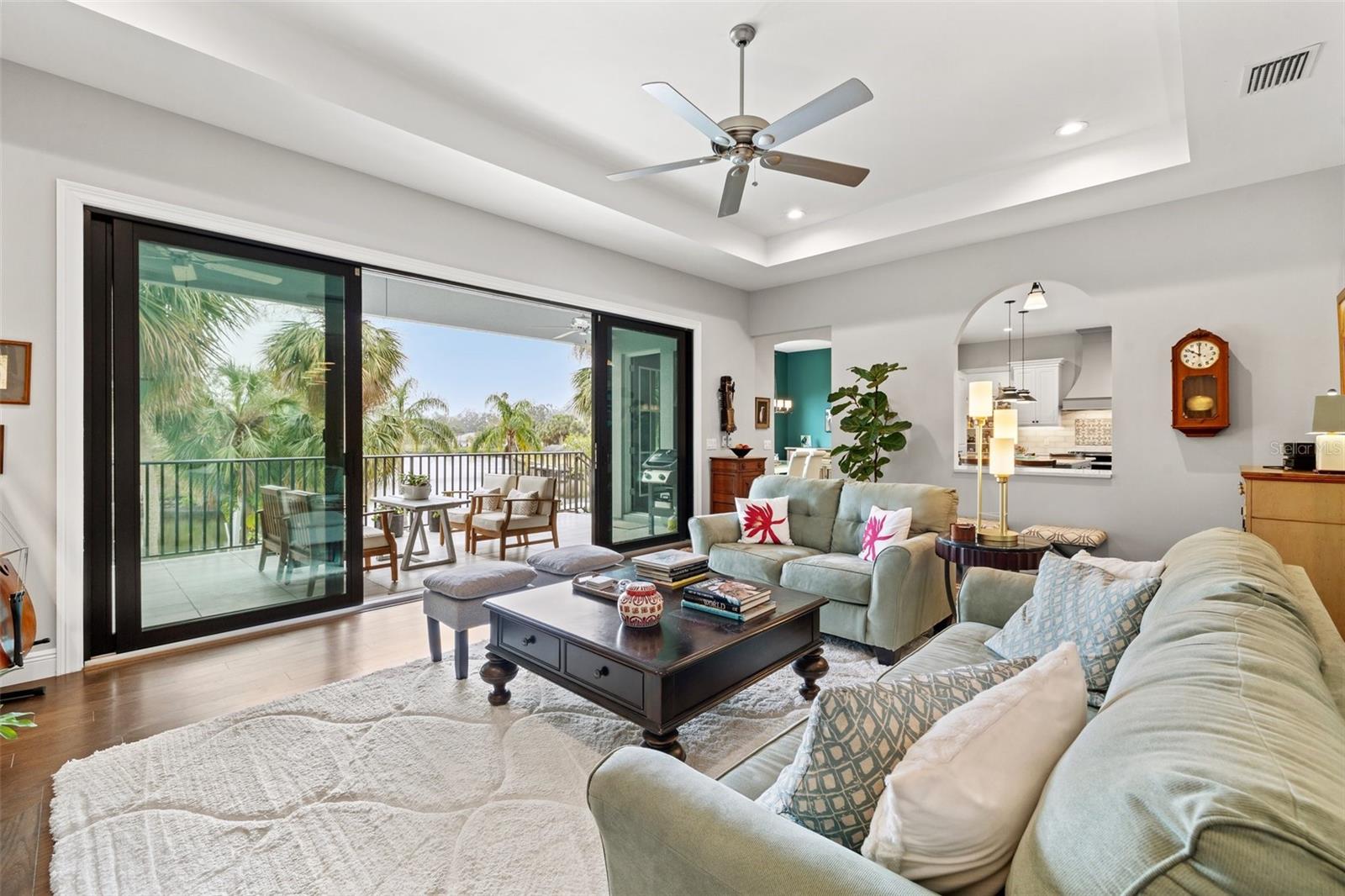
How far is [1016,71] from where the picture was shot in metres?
3.19

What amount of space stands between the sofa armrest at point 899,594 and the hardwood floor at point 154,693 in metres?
2.23

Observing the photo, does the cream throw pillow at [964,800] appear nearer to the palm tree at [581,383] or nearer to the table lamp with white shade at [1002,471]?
the table lamp with white shade at [1002,471]

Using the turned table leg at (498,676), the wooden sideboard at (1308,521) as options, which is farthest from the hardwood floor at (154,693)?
the wooden sideboard at (1308,521)

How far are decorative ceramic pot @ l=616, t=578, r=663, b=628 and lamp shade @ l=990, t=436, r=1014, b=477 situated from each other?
1874 millimetres

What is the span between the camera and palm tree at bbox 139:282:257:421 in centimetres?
316

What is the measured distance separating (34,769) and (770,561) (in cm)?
323

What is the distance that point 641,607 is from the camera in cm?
222

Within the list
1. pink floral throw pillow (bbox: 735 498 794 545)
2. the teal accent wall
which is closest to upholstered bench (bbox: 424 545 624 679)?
pink floral throw pillow (bbox: 735 498 794 545)

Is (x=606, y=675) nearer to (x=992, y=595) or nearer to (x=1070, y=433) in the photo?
(x=992, y=595)

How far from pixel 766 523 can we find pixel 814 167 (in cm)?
214

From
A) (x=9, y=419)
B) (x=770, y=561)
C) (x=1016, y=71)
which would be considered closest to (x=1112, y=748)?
(x=770, y=561)

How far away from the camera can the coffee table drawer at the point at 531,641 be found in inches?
90.0

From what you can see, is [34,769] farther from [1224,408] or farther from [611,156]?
[1224,408]

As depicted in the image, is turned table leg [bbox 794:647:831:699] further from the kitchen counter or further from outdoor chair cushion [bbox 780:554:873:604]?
the kitchen counter
